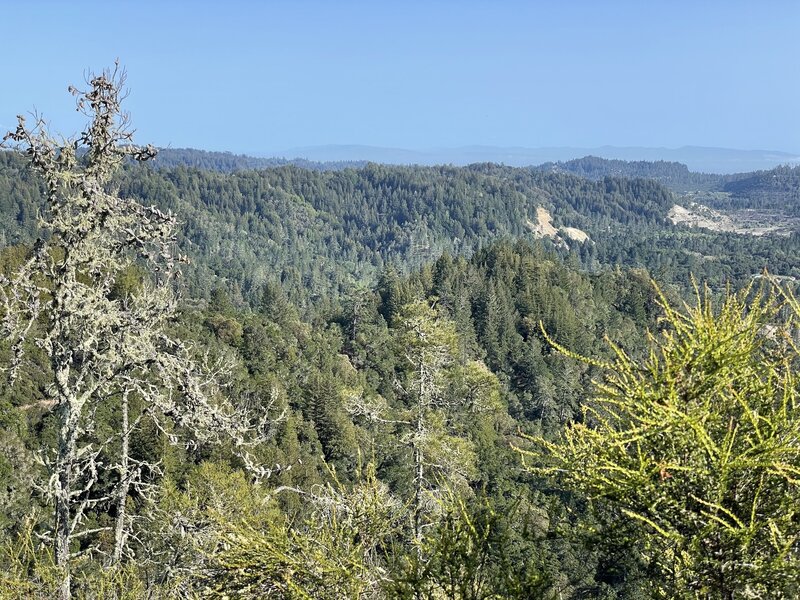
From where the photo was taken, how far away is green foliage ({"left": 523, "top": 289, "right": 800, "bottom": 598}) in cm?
514

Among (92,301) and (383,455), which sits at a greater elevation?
(92,301)

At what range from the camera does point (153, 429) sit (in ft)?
103

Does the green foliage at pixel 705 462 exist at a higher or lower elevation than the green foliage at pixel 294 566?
higher

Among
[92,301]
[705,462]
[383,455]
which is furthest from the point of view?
[383,455]

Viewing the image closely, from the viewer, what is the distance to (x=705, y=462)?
17.8 feet

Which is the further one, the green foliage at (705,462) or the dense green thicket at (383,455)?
the dense green thicket at (383,455)

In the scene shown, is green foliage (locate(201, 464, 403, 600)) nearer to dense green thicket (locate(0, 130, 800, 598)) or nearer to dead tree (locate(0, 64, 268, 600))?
dense green thicket (locate(0, 130, 800, 598))

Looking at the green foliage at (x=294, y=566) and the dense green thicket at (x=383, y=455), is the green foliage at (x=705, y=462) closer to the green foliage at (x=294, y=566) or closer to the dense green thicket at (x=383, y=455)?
the dense green thicket at (x=383, y=455)

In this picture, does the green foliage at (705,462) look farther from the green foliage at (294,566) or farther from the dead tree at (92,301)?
the dead tree at (92,301)

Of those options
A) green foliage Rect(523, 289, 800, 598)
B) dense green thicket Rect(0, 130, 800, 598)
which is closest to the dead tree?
dense green thicket Rect(0, 130, 800, 598)

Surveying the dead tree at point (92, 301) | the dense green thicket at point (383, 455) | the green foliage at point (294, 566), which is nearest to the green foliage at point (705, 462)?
the dense green thicket at point (383, 455)

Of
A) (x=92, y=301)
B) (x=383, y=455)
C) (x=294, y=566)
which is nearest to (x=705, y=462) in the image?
(x=294, y=566)

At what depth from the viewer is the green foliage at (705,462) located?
16.9 ft

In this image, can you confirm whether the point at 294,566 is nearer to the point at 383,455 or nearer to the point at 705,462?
the point at 705,462
